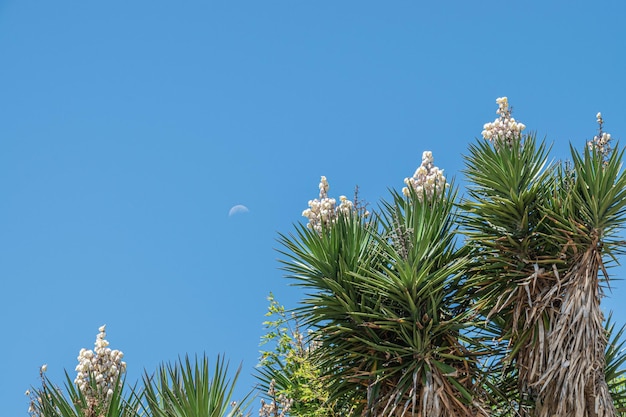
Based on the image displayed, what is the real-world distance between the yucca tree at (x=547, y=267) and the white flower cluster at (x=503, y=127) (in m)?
0.74

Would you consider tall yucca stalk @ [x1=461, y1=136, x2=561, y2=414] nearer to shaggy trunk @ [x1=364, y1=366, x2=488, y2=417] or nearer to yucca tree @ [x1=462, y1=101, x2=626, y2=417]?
yucca tree @ [x1=462, y1=101, x2=626, y2=417]

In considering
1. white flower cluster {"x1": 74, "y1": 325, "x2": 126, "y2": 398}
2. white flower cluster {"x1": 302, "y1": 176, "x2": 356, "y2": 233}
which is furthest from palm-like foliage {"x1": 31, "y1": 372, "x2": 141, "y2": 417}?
white flower cluster {"x1": 302, "y1": 176, "x2": 356, "y2": 233}

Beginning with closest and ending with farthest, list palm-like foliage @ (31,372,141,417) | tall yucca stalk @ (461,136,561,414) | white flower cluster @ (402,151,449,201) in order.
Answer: palm-like foliage @ (31,372,141,417) < tall yucca stalk @ (461,136,561,414) < white flower cluster @ (402,151,449,201)

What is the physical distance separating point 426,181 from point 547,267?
58.6 inches

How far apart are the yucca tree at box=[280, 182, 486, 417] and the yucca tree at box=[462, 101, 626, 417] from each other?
38 centimetres

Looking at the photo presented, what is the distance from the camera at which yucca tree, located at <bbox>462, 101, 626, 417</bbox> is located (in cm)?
660

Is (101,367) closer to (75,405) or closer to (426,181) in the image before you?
(75,405)

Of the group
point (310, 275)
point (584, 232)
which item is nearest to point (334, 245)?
point (310, 275)

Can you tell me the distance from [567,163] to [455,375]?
2.49 m

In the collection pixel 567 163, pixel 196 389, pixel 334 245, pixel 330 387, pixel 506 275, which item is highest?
pixel 567 163

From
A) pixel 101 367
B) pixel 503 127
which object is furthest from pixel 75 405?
pixel 503 127

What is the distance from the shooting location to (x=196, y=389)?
4.76 metres

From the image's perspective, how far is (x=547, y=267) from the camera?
6910 millimetres

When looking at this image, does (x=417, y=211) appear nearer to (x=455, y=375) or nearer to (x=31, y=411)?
(x=455, y=375)
